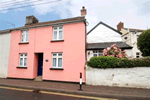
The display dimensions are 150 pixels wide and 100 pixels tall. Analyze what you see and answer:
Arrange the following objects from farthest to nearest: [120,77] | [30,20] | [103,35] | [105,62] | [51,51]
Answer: [103,35]
[30,20]
[51,51]
[105,62]
[120,77]

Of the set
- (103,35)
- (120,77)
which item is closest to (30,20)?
(103,35)

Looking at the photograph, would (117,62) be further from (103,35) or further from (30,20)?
(30,20)

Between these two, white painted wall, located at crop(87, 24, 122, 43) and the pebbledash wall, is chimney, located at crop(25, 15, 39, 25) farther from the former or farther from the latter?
the pebbledash wall

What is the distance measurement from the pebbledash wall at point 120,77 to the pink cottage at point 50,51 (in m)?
1.00

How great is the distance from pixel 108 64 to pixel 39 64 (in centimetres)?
712

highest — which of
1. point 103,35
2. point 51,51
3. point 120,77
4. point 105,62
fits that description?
point 103,35

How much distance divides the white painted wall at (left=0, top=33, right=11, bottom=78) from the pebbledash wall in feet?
31.2

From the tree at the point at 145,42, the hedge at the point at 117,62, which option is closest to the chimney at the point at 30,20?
the hedge at the point at 117,62

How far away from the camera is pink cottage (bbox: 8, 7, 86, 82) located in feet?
27.5

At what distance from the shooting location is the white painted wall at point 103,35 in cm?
1440

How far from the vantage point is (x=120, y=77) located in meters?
6.93

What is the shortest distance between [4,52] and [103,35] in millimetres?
13903

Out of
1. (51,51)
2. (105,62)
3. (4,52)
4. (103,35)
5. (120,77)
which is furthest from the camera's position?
(103,35)

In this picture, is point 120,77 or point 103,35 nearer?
point 120,77
